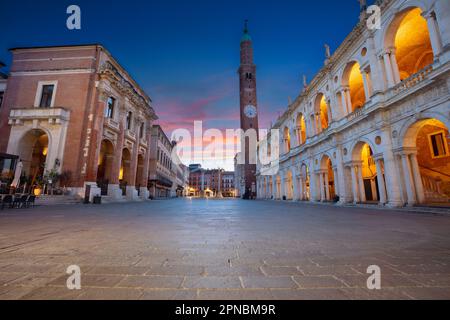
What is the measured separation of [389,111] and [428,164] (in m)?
7.64

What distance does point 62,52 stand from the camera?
20375 mm

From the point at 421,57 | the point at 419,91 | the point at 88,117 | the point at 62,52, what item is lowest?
the point at 419,91

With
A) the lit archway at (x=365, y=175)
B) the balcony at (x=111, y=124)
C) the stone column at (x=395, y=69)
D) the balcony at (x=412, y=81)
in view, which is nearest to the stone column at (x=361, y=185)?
the lit archway at (x=365, y=175)

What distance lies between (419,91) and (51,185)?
2496 centimetres

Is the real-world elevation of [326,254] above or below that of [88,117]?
below

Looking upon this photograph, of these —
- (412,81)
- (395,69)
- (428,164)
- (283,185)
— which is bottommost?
(283,185)

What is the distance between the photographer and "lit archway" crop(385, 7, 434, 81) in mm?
11445

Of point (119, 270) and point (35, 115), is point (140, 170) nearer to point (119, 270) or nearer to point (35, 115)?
point (35, 115)

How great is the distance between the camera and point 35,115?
18250 millimetres

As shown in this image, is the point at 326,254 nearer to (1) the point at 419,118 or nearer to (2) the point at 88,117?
(1) the point at 419,118

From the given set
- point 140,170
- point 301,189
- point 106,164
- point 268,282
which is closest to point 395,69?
point 301,189

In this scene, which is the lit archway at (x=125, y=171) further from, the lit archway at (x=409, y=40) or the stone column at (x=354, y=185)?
the lit archway at (x=409, y=40)

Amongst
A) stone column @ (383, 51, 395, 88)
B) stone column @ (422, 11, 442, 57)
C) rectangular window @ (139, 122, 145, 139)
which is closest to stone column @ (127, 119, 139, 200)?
rectangular window @ (139, 122, 145, 139)
